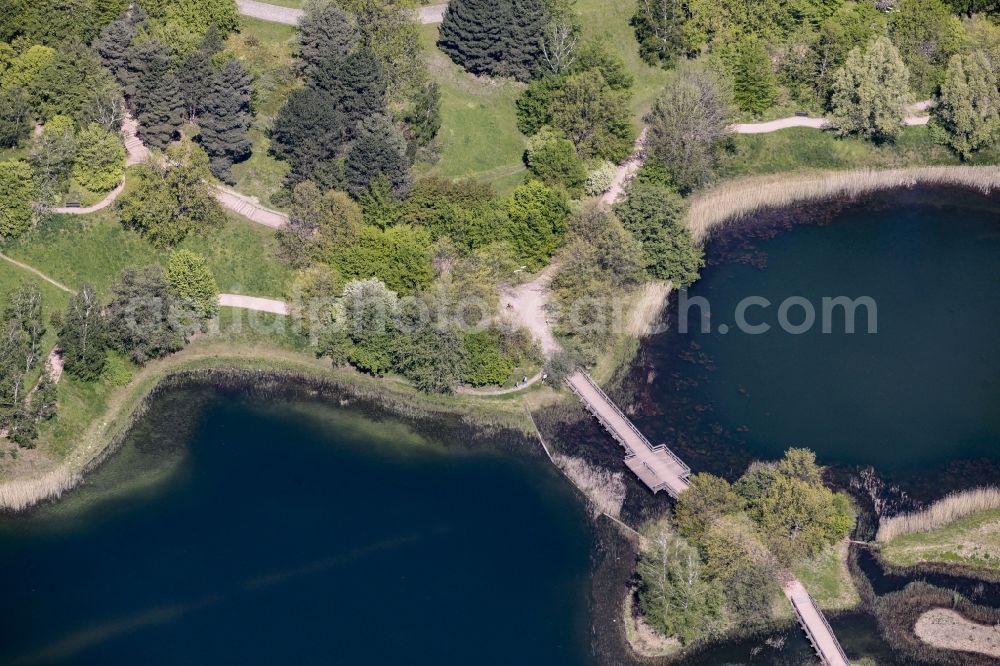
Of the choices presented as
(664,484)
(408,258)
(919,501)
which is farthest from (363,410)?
(919,501)

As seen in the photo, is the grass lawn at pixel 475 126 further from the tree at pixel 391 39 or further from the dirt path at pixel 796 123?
the dirt path at pixel 796 123

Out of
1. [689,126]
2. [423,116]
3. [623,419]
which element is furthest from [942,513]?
[423,116]

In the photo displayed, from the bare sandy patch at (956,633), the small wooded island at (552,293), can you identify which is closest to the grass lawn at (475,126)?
the small wooded island at (552,293)

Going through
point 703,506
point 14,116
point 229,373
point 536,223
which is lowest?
point 229,373

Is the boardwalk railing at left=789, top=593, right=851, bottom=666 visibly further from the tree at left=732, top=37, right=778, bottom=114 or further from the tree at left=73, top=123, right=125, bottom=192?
the tree at left=73, top=123, right=125, bottom=192

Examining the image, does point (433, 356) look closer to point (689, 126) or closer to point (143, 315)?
point (143, 315)

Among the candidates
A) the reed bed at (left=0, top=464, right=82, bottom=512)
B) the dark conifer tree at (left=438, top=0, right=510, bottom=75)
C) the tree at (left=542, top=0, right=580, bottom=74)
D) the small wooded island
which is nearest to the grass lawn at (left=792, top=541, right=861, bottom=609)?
the small wooded island
